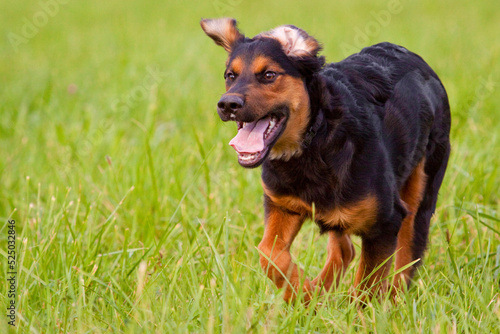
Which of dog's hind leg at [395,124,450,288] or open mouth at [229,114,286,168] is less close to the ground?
open mouth at [229,114,286,168]

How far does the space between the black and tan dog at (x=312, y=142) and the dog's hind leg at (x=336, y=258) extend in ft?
0.37

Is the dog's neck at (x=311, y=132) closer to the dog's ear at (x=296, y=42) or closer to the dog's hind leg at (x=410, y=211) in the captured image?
the dog's ear at (x=296, y=42)

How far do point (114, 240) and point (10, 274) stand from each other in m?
0.70

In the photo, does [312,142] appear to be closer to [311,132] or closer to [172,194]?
[311,132]

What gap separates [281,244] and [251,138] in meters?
0.55

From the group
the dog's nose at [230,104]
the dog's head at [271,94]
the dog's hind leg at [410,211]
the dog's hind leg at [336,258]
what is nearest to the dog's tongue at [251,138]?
Result: the dog's head at [271,94]

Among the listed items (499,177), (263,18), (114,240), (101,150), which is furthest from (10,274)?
(263,18)

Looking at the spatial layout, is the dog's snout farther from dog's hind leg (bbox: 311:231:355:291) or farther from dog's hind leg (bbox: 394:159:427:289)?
dog's hind leg (bbox: 394:159:427:289)

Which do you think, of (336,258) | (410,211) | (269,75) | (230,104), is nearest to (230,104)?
(230,104)

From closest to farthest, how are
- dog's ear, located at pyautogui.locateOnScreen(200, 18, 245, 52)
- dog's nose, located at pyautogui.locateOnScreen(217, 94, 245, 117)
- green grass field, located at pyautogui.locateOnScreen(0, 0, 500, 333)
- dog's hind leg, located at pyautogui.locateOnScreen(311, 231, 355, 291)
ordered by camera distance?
1. green grass field, located at pyautogui.locateOnScreen(0, 0, 500, 333)
2. dog's nose, located at pyautogui.locateOnScreen(217, 94, 245, 117)
3. dog's ear, located at pyautogui.locateOnScreen(200, 18, 245, 52)
4. dog's hind leg, located at pyautogui.locateOnScreen(311, 231, 355, 291)

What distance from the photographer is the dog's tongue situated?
2.82 metres

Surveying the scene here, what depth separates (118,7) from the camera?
15.7 metres

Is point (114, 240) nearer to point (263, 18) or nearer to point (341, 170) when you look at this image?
point (341, 170)

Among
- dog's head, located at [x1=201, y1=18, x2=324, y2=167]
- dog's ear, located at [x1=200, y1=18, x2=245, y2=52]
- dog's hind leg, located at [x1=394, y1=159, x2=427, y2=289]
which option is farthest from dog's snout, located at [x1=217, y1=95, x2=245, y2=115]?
dog's hind leg, located at [x1=394, y1=159, x2=427, y2=289]
